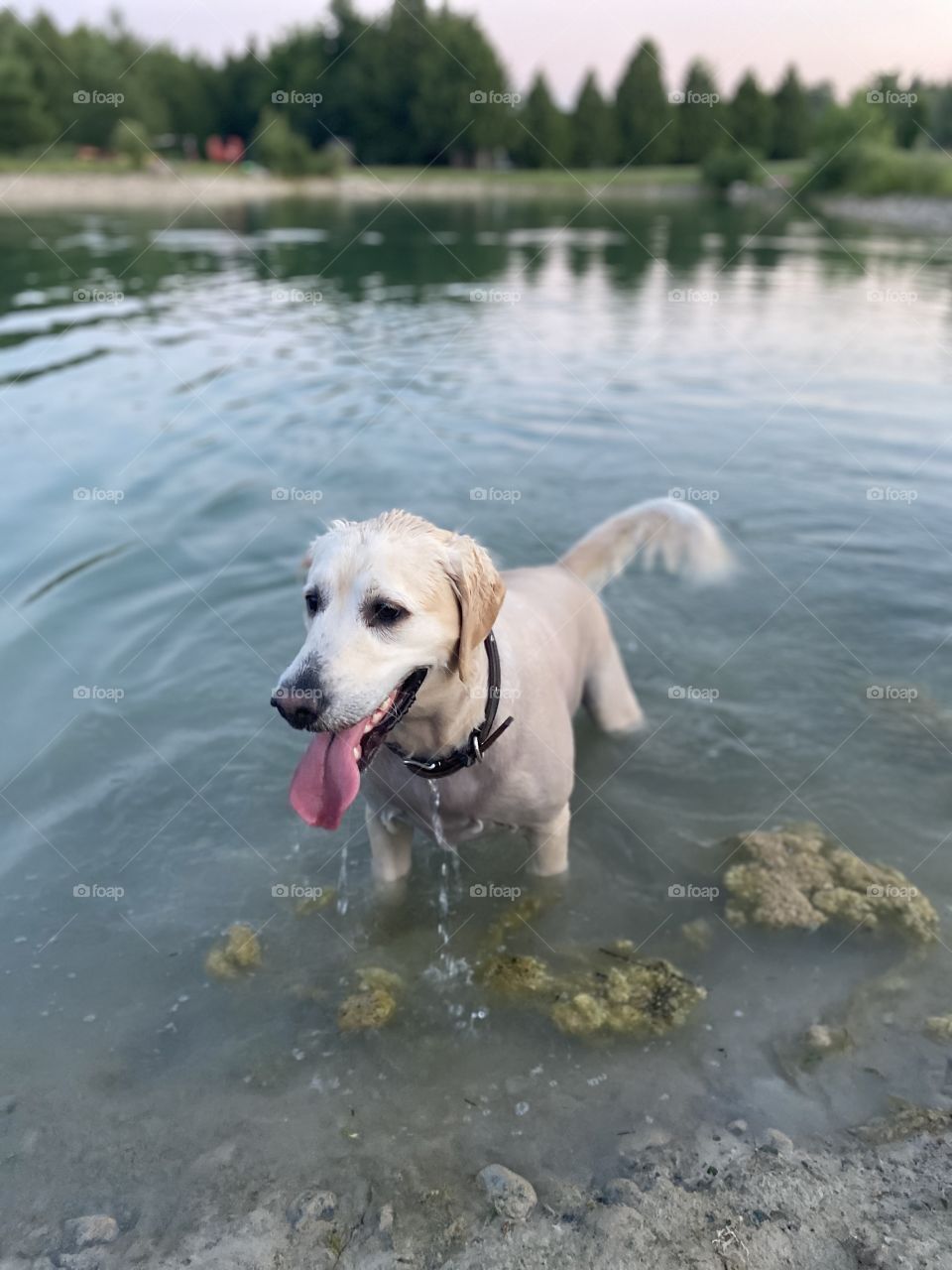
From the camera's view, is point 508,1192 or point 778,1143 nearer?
point 508,1192

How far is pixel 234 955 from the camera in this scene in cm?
437

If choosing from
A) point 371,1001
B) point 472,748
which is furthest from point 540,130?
point 371,1001

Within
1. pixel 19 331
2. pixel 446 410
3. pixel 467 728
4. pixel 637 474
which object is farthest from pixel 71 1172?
pixel 19 331

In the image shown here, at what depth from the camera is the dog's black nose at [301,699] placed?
320cm

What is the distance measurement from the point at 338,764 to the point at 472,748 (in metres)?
0.63

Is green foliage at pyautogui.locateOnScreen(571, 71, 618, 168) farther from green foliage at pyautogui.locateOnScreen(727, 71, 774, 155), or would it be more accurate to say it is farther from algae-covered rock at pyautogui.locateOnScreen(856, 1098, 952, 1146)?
algae-covered rock at pyautogui.locateOnScreen(856, 1098, 952, 1146)

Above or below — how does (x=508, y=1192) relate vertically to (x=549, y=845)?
below

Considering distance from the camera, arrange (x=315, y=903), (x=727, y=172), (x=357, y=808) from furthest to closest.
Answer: (x=727, y=172)
(x=357, y=808)
(x=315, y=903)

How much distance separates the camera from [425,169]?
77188mm

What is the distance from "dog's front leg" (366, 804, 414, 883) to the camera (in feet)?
14.6

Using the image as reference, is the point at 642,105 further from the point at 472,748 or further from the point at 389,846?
the point at 472,748

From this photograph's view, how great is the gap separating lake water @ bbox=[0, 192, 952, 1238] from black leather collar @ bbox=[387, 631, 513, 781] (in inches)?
43.5

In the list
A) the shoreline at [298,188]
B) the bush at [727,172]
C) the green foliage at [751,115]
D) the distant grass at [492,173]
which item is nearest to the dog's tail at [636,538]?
the shoreline at [298,188]

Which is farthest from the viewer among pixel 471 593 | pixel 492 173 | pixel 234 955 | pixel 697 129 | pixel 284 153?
pixel 697 129
